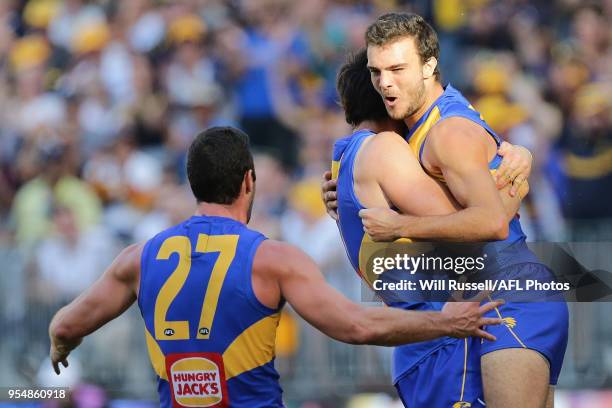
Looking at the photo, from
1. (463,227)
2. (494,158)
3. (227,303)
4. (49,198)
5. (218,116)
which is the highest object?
(218,116)

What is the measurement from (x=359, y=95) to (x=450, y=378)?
1475 mm

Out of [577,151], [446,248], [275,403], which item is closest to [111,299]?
[275,403]

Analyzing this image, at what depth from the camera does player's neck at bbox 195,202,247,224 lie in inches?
201

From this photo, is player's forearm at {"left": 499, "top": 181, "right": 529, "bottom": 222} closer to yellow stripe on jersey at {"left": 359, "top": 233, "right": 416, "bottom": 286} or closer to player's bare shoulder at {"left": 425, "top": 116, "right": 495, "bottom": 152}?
player's bare shoulder at {"left": 425, "top": 116, "right": 495, "bottom": 152}

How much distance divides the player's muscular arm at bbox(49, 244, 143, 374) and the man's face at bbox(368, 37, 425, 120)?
138 centimetres

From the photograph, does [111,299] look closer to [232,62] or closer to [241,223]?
[241,223]

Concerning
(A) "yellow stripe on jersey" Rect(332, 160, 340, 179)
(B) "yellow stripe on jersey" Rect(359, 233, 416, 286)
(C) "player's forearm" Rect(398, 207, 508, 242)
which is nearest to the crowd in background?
(A) "yellow stripe on jersey" Rect(332, 160, 340, 179)

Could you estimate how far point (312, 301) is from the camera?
15.8 feet

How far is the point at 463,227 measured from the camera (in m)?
4.92

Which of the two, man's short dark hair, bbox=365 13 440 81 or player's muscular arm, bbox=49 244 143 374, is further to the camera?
man's short dark hair, bbox=365 13 440 81

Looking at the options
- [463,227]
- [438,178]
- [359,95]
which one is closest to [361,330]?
[463,227]

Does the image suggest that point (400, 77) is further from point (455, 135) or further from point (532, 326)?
point (532, 326)

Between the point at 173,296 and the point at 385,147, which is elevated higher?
the point at 385,147

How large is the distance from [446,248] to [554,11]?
7.06m
